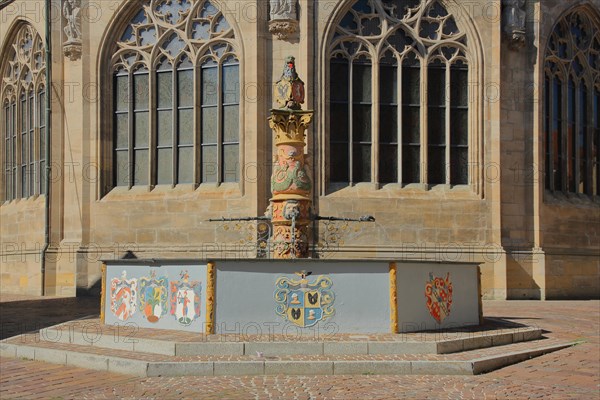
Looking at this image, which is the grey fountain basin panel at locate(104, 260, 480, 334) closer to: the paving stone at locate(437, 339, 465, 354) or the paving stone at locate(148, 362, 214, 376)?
the paving stone at locate(437, 339, 465, 354)

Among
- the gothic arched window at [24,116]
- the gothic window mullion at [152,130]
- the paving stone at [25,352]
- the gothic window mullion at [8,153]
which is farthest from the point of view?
the gothic window mullion at [8,153]

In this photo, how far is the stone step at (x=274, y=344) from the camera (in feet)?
32.1

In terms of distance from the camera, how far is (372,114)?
69.2 ft

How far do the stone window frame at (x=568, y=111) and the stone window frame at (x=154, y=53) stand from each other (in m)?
8.11

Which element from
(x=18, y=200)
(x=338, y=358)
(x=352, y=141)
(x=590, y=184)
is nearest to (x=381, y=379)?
(x=338, y=358)

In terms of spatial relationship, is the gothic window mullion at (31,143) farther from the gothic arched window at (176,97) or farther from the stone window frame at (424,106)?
the stone window frame at (424,106)

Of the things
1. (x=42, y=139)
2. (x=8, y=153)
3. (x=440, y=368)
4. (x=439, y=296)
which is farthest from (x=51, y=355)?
(x=8, y=153)

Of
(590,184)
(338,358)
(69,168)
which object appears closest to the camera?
(338,358)

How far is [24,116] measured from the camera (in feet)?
82.7

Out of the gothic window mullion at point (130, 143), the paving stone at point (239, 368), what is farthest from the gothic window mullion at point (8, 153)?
the paving stone at point (239, 368)

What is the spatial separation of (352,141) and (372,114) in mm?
814

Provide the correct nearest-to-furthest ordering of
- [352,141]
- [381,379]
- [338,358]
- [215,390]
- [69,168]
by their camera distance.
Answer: [215,390] < [381,379] < [338,358] < [352,141] < [69,168]

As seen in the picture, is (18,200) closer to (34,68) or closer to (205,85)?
(34,68)

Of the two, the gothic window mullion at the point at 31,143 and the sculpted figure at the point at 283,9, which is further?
the gothic window mullion at the point at 31,143
